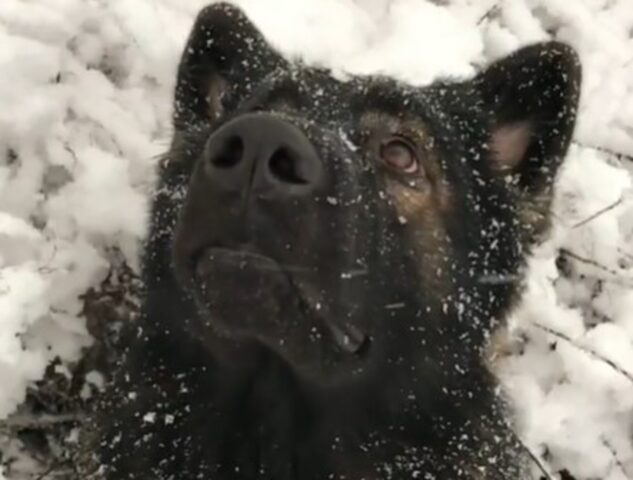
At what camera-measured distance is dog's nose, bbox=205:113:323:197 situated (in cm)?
345

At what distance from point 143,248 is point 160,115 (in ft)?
5.16

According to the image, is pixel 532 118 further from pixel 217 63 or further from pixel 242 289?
pixel 242 289

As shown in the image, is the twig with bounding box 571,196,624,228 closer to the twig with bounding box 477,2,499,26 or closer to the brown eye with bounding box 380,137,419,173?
the twig with bounding box 477,2,499,26

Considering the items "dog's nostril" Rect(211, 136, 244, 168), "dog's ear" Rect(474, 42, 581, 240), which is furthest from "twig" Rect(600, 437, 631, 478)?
"dog's nostril" Rect(211, 136, 244, 168)

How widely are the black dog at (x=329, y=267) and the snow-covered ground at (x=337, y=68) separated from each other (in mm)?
892

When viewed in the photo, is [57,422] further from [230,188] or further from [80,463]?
[230,188]

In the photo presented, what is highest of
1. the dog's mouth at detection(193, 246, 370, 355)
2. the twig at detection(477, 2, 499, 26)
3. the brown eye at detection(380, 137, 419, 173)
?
the twig at detection(477, 2, 499, 26)

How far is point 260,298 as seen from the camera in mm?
3623

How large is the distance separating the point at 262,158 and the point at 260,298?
44 cm

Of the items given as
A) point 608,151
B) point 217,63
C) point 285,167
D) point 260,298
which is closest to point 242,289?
point 260,298

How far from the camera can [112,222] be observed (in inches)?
227

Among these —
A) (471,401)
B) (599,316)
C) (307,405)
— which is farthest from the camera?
(599,316)

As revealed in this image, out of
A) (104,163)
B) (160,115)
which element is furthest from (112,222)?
(160,115)

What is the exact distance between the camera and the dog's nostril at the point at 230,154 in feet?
11.5
